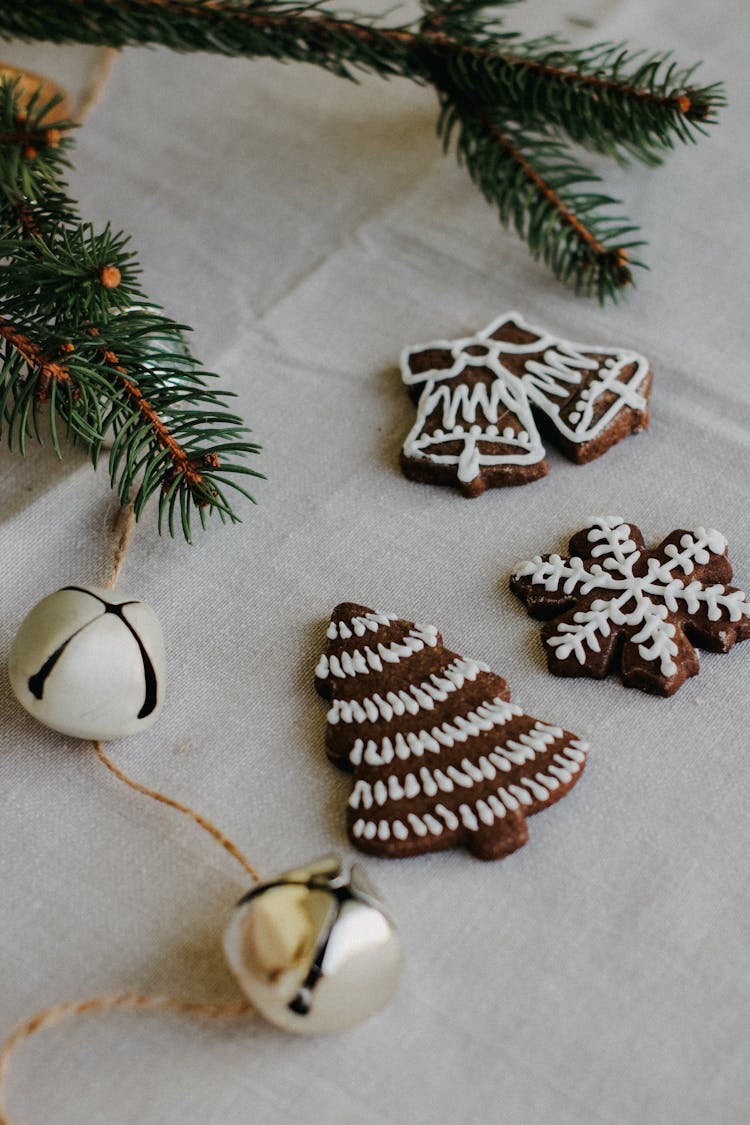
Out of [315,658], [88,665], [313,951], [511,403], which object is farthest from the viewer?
[511,403]

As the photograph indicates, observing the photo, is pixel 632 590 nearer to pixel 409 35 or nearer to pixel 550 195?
pixel 550 195

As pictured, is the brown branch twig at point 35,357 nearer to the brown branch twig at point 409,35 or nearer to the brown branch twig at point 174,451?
the brown branch twig at point 174,451

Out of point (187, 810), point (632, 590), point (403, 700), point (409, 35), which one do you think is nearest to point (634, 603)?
point (632, 590)

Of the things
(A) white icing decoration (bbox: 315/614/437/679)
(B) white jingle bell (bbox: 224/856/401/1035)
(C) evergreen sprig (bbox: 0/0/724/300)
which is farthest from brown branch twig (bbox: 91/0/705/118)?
(B) white jingle bell (bbox: 224/856/401/1035)

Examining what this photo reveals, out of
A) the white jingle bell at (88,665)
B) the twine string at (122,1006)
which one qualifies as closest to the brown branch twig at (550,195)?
the white jingle bell at (88,665)

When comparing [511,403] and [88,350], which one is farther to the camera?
[511,403]

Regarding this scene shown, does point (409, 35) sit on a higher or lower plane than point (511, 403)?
higher
